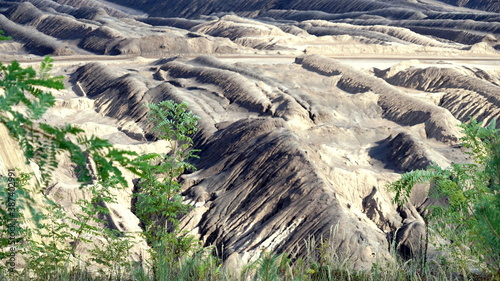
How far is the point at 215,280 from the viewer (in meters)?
5.36

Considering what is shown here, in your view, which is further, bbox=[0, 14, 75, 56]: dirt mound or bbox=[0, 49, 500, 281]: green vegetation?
bbox=[0, 14, 75, 56]: dirt mound

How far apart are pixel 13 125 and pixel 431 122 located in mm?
23679

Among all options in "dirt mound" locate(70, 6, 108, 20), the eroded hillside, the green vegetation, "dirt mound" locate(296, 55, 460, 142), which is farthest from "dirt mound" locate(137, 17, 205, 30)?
the green vegetation

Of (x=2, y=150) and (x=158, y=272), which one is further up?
(x=158, y=272)

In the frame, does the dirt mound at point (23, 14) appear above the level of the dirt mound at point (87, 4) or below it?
above

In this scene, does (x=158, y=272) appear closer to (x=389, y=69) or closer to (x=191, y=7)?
(x=389, y=69)

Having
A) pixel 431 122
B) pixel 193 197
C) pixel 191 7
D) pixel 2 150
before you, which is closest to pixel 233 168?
pixel 193 197

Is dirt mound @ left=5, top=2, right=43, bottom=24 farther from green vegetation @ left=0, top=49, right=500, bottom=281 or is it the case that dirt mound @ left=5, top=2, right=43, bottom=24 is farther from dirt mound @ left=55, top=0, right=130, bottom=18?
green vegetation @ left=0, top=49, right=500, bottom=281

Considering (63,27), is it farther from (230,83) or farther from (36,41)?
(230,83)

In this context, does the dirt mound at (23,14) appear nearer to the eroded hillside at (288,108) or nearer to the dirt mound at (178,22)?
the eroded hillside at (288,108)

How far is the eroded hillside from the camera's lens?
16.2 metres

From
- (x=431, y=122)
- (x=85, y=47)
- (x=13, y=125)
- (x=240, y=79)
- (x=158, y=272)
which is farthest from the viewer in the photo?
(x=85, y=47)

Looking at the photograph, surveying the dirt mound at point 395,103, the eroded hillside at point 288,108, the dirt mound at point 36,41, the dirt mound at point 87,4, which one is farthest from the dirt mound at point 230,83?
the dirt mound at point 87,4

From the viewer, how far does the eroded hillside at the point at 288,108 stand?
53.1 ft
